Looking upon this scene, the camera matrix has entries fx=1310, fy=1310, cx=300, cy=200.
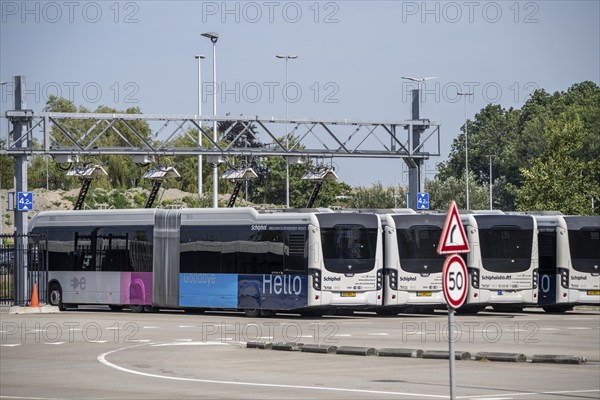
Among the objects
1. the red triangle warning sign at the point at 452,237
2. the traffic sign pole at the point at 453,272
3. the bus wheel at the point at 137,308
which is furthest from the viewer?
the bus wheel at the point at 137,308

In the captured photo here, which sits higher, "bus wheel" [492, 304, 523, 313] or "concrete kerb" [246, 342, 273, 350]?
"concrete kerb" [246, 342, 273, 350]

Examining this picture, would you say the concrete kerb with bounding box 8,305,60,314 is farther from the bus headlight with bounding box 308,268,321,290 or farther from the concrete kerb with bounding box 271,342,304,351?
the concrete kerb with bounding box 271,342,304,351

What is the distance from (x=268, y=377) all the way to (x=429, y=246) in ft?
61.8

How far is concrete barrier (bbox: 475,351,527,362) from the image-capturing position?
76.5 feet

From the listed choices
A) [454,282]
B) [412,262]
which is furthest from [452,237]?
[412,262]

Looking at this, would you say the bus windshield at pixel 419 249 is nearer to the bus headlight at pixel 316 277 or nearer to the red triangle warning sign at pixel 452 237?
the bus headlight at pixel 316 277

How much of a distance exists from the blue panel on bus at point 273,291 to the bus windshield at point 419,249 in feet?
11.3

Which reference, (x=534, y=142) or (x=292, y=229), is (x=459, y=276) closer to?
(x=292, y=229)

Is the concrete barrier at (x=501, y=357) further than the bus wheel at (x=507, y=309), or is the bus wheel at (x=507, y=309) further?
the bus wheel at (x=507, y=309)

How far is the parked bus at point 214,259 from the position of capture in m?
37.7

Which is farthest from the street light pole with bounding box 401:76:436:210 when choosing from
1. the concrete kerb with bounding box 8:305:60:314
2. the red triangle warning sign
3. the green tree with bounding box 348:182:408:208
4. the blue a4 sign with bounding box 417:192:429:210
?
the green tree with bounding box 348:182:408:208

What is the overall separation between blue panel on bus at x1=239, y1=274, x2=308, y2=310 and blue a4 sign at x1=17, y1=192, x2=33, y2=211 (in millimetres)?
8898

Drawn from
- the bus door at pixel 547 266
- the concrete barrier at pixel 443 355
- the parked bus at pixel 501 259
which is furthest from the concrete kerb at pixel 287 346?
the bus door at pixel 547 266

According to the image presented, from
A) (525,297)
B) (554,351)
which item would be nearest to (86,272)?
(525,297)
